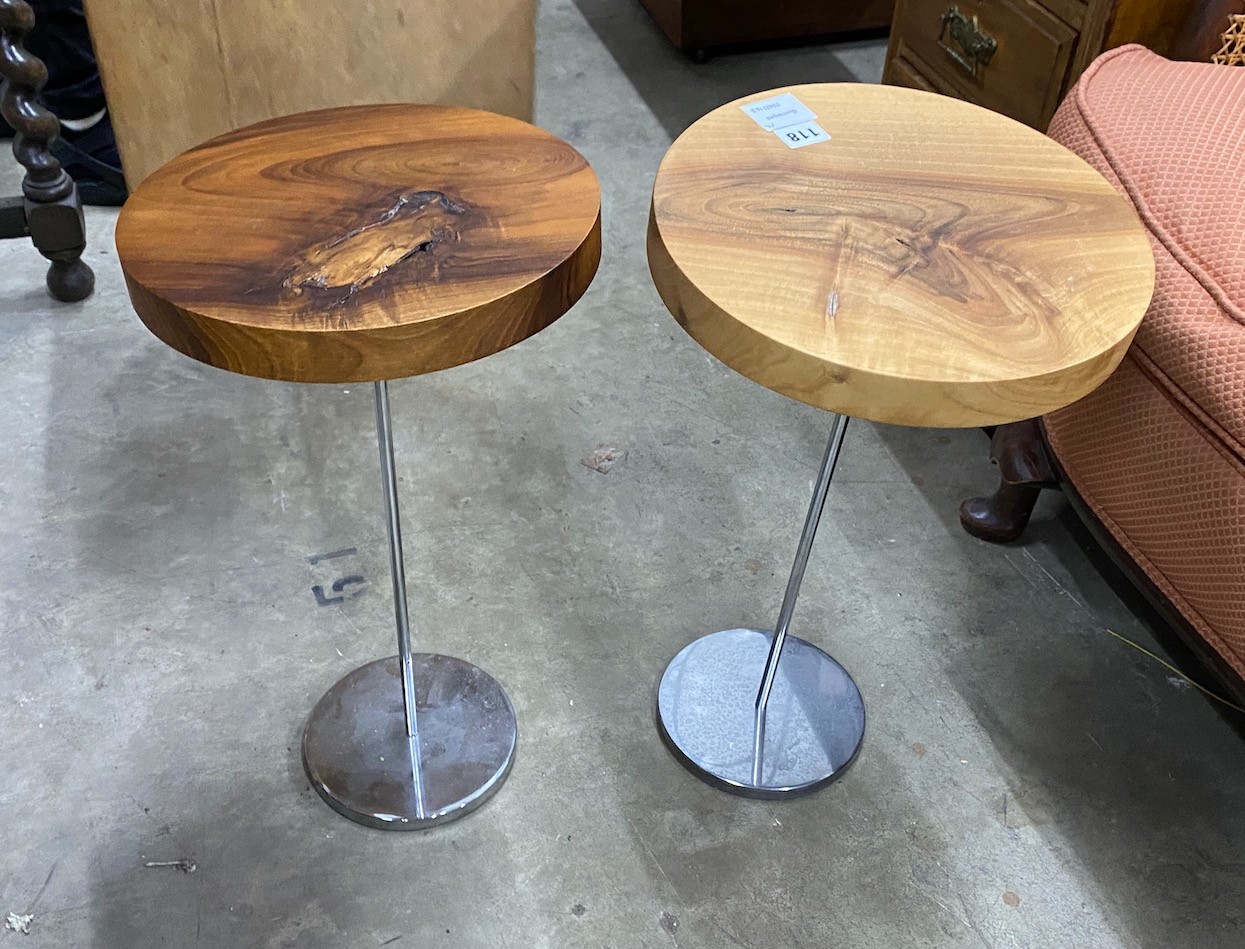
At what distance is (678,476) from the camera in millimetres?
1684

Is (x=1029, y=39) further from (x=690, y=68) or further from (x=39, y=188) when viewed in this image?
(x=39, y=188)

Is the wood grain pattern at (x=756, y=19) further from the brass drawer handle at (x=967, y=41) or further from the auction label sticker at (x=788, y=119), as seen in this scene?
the auction label sticker at (x=788, y=119)

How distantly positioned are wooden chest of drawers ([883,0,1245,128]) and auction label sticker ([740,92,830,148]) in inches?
22.9

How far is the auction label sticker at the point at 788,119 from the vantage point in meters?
1.09

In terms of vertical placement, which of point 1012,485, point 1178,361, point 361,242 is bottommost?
point 1012,485

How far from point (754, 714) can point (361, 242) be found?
2.45 feet

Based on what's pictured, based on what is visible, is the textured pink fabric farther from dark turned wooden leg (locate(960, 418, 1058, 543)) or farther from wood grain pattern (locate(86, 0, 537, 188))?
wood grain pattern (locate(86, 0, 537, 188))

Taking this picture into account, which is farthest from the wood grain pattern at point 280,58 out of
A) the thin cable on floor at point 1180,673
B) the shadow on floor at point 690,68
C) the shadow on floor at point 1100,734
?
the thin cable on floor at point 1180,673

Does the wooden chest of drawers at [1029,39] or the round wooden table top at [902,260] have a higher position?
the round wooden table top at [902,260]

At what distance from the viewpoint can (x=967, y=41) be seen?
5.60 ft

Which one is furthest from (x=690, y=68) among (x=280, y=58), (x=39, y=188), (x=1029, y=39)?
(x=39, y=188)

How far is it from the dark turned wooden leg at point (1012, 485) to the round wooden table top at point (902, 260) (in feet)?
1.43

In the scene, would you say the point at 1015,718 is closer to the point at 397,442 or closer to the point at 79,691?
the point at 397,442

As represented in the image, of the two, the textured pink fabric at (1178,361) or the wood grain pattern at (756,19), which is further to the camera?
the wood grain pattern at (756,19)
